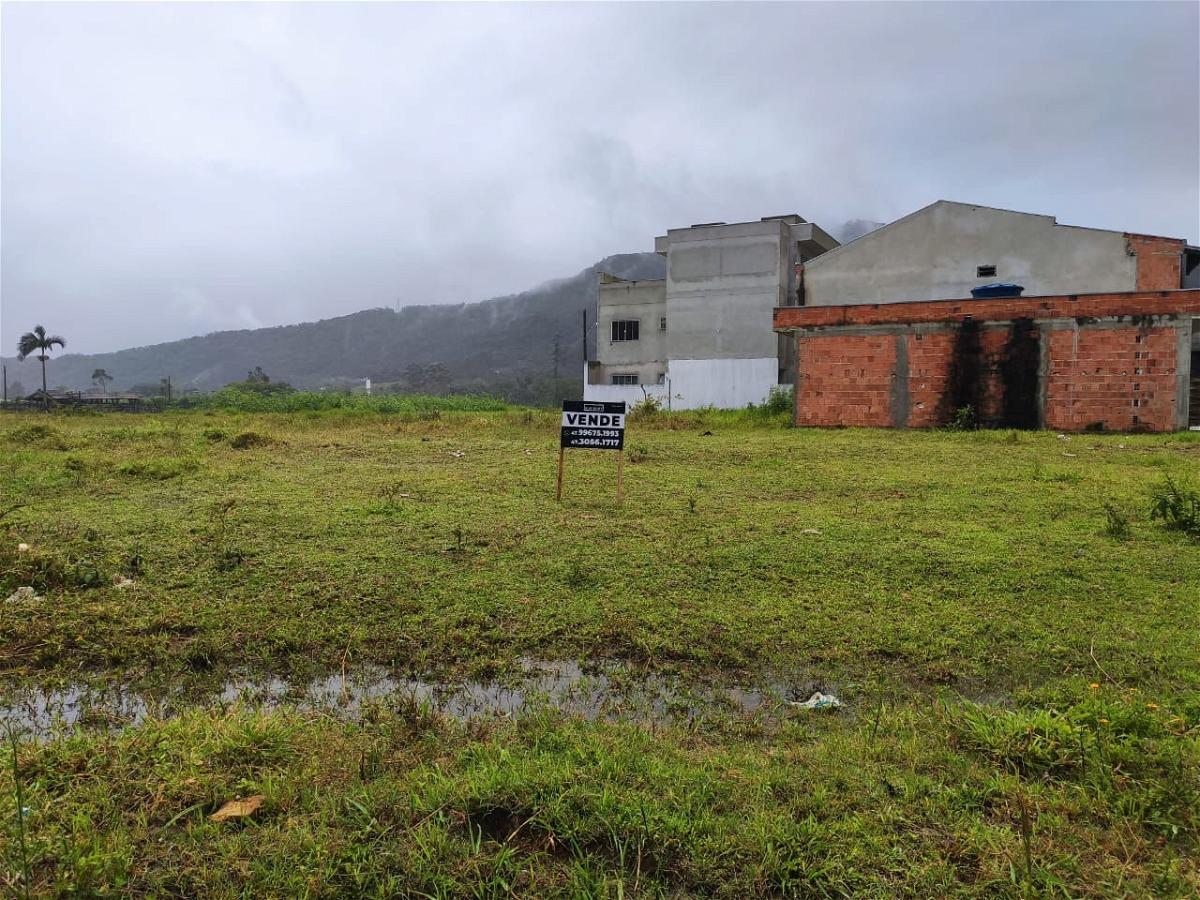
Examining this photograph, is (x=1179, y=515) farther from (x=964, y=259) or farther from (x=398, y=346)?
(x=398, y=346)

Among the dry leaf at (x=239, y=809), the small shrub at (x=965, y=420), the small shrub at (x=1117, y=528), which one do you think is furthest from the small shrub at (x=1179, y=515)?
the small shrub at (x=965, y=420)

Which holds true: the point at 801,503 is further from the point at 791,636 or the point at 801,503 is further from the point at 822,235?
the point at 822,235

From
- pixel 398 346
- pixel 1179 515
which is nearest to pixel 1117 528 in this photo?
pixel 1179 515

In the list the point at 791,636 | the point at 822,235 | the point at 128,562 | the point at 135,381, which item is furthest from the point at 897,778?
the point at 135,381

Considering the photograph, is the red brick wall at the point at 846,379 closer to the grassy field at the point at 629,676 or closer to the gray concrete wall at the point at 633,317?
the grassy field at the point at 629,676

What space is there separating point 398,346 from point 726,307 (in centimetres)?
10845

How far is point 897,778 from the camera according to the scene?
8.25 ft

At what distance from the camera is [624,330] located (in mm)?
39250

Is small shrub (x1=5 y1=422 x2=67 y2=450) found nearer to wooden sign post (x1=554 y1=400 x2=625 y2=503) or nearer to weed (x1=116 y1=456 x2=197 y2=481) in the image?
weed (x1=116 y1=456 x2=197 y2=481)

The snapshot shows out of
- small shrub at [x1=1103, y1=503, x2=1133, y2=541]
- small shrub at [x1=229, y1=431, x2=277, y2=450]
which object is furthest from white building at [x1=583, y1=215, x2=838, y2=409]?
small shrub at [x1=1103, y1=503, x2=1133, y2=541]

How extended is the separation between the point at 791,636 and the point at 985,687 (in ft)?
3.08

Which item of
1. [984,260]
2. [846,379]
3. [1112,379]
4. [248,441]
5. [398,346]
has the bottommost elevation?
[248,441]

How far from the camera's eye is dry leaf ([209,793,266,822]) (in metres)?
2.29

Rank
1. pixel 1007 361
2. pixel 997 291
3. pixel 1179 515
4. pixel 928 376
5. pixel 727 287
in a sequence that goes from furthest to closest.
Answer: pixel 727 287 → pixel 997 291 → pixel 928 376 → pixel 1007 361 → pixel 1179 515
